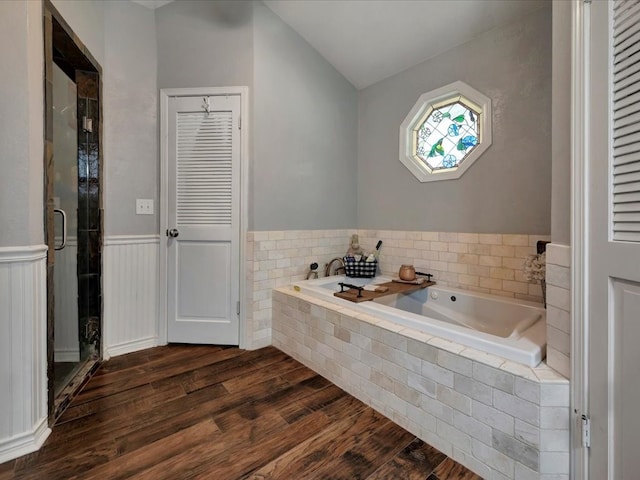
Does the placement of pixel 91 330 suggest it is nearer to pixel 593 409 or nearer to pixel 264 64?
pixel 264 64

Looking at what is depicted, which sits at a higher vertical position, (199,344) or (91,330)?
(91,330)

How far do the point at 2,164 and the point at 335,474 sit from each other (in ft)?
6.23

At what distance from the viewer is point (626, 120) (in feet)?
2.98

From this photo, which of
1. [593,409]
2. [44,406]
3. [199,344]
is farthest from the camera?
[199,344]

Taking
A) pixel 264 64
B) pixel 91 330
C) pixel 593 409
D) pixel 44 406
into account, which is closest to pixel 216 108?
pixel 264 64

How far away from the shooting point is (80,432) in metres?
1.45

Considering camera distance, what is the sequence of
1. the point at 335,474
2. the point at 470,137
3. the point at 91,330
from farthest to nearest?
the point at 470,137
the point at 91,330
the point at 335,474

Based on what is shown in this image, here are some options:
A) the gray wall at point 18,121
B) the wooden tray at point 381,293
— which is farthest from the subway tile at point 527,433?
the gray wall at point 18,121

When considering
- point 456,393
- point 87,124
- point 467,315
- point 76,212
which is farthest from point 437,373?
point 87,124

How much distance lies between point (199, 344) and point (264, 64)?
2.35 m

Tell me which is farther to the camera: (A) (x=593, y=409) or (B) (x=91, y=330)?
(B) (x=91, y=330)

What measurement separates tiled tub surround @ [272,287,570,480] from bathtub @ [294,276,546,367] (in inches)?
1.9

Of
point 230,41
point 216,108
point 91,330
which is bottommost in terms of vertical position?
point 91,330

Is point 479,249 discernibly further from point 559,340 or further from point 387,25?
point 387,25
